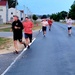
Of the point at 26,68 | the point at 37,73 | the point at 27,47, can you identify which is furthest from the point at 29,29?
the point at 37,73

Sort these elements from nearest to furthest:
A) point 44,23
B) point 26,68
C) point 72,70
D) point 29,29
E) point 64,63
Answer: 1. point 72,70
2. point 26,68
3. point 64,63
4. point 29,29
5. point 44,23

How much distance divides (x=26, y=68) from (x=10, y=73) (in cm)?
110

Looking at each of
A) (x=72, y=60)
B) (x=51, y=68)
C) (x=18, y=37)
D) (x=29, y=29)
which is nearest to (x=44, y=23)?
(x=29, y=29)

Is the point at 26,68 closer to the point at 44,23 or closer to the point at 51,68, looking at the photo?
the point at 51,68

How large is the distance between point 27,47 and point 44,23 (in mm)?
12042

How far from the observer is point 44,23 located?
3067 cm

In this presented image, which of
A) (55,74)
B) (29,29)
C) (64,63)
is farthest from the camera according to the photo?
(29,29)

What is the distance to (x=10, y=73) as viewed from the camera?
10344 millimetres

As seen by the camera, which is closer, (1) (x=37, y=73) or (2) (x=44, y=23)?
(1) (x=37, y=73)

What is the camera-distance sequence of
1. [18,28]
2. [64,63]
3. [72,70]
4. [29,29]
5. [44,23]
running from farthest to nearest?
[44,23] < [29,29] < [18,28] < [64,63] < [72,70]

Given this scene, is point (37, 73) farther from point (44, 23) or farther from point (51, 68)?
point (44, 23)

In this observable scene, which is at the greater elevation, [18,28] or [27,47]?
[18,28]

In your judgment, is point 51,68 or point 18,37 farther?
point 18,37

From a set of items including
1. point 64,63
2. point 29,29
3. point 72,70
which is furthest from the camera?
point 29,29
